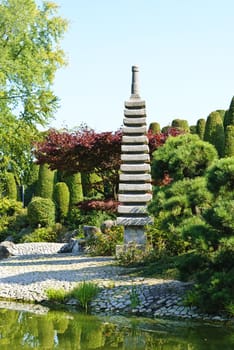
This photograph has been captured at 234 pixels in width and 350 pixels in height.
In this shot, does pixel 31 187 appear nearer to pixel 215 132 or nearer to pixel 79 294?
pixel 215 132

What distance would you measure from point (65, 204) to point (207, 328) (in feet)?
53.6

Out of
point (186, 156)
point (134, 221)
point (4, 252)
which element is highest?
point (186, 156)

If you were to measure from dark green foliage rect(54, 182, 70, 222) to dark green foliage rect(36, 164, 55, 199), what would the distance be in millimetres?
959

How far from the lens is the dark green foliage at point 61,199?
909 inches

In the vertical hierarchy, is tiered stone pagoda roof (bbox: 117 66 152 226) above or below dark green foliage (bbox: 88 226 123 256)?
above

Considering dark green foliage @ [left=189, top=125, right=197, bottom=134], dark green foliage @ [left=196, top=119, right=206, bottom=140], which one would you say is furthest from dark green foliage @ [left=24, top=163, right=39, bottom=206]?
dark green foliage @ [left=196, top=119, right=206, bottom=140]

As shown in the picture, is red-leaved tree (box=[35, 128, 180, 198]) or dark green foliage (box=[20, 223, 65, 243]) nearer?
red-leaved tree (box=[35, 128, 180, 198])

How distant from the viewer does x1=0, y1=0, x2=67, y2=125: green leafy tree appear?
17.4 meters

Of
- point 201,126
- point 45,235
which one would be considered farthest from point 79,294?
point 201,126

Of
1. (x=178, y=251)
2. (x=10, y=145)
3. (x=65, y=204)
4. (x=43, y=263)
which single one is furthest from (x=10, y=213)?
(x=178, y=251)

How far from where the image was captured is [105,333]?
6988mm

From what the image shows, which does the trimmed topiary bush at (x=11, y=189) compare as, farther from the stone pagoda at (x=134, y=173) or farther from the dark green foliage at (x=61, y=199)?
the stone pagoda at (x=134, y=173)

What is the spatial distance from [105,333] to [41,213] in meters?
14.5

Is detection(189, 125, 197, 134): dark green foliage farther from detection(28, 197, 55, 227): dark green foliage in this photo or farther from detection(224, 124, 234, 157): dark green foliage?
detection(28, 197, 55, 227): dark green foliage
